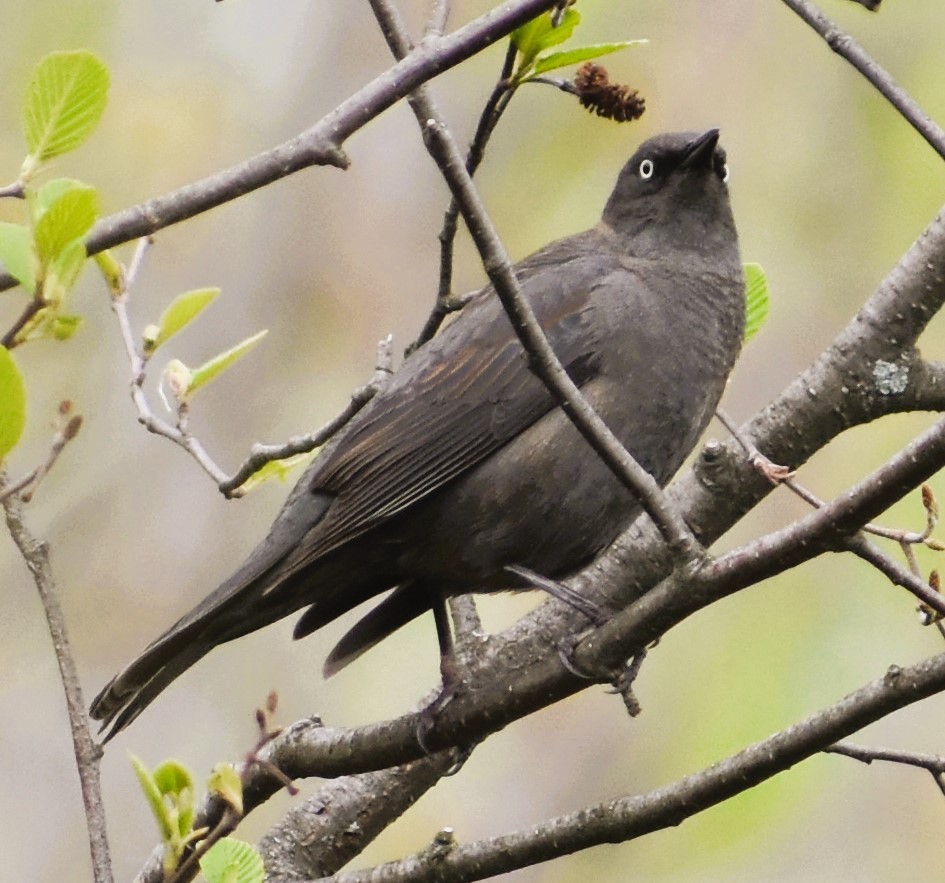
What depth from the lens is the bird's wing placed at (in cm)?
336

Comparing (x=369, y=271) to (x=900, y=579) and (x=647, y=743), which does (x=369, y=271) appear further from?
(x=900, y=579)

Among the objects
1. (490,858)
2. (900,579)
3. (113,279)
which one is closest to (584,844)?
(490,858)

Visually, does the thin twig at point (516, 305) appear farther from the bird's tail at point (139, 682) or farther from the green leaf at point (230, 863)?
the bird's tail at point (139, 682)

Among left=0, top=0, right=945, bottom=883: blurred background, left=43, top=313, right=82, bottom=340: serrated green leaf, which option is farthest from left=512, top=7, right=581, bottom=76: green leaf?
left=0, top=0, right=945, bottom=883: blurred background

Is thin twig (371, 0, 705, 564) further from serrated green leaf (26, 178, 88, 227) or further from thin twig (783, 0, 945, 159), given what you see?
thin twig (783, 0, 945, 159)

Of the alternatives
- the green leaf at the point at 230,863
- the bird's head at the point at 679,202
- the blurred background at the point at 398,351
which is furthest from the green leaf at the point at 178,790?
the blurred background at the point at 398,351

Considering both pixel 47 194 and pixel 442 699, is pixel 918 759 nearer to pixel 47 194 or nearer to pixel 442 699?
pixel 442 699

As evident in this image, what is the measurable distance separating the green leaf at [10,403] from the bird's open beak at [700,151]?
253 centimetres

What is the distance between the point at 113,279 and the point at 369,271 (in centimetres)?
318

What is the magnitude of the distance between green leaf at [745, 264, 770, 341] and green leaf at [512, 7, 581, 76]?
1.12 meters

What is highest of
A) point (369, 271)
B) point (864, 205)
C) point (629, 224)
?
point (369, 271)

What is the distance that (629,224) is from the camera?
3934 mm

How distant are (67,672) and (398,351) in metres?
3.50

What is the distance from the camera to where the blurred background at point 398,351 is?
504 centimetres
